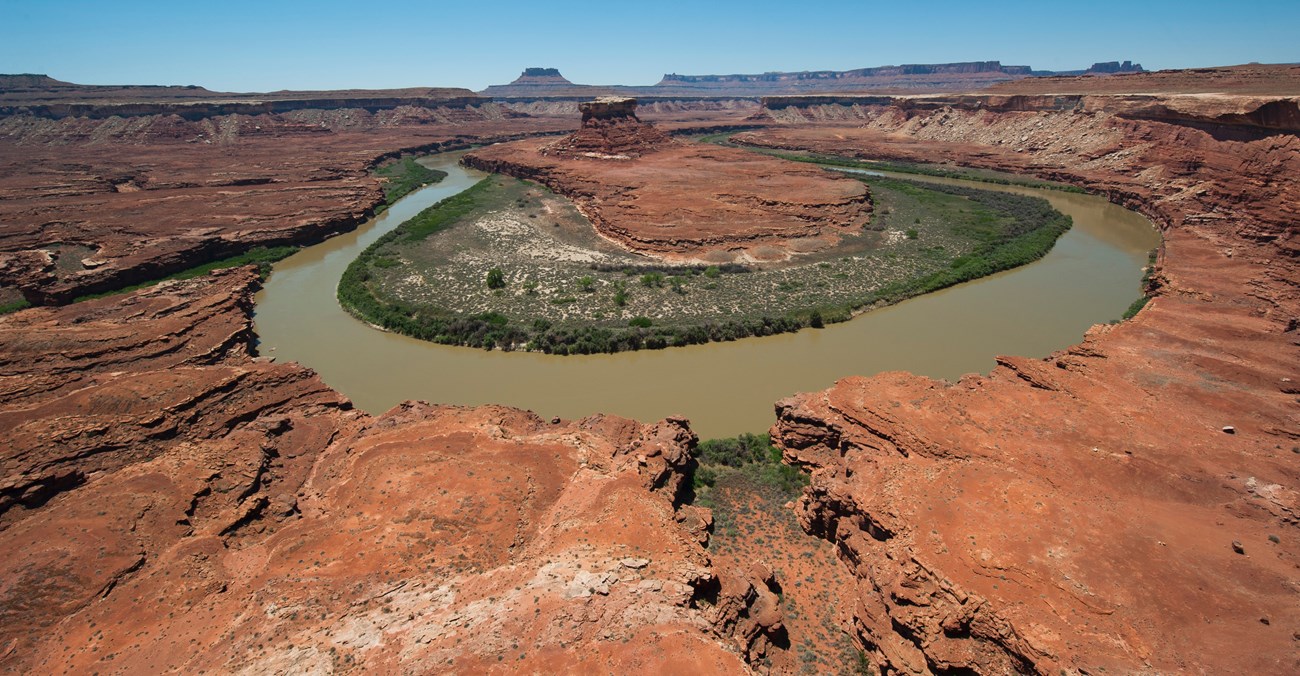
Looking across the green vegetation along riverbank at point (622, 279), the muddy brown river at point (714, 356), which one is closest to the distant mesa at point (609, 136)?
the green vegetation along riverbank at point (622, 279)

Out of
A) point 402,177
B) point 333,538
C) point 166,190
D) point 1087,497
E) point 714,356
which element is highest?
point 402,177

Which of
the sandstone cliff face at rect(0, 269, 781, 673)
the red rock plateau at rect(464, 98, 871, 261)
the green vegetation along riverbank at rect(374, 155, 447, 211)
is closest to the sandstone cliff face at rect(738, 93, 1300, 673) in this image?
the sandstone cliff face at rect(0, 269, 781, 673)

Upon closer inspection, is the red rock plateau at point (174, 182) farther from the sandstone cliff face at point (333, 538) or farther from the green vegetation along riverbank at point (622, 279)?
the sandstone cliff face at point (333, 538)

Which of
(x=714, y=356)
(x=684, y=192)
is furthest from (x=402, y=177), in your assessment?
(x=714, y=356)

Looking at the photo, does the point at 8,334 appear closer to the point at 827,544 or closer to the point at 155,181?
the point at 827,544

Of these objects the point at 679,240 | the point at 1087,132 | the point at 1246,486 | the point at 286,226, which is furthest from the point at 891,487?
the point at 1087,132

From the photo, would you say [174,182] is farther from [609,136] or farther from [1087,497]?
[1087,497]

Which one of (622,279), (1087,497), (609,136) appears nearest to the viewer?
(1087,497)
